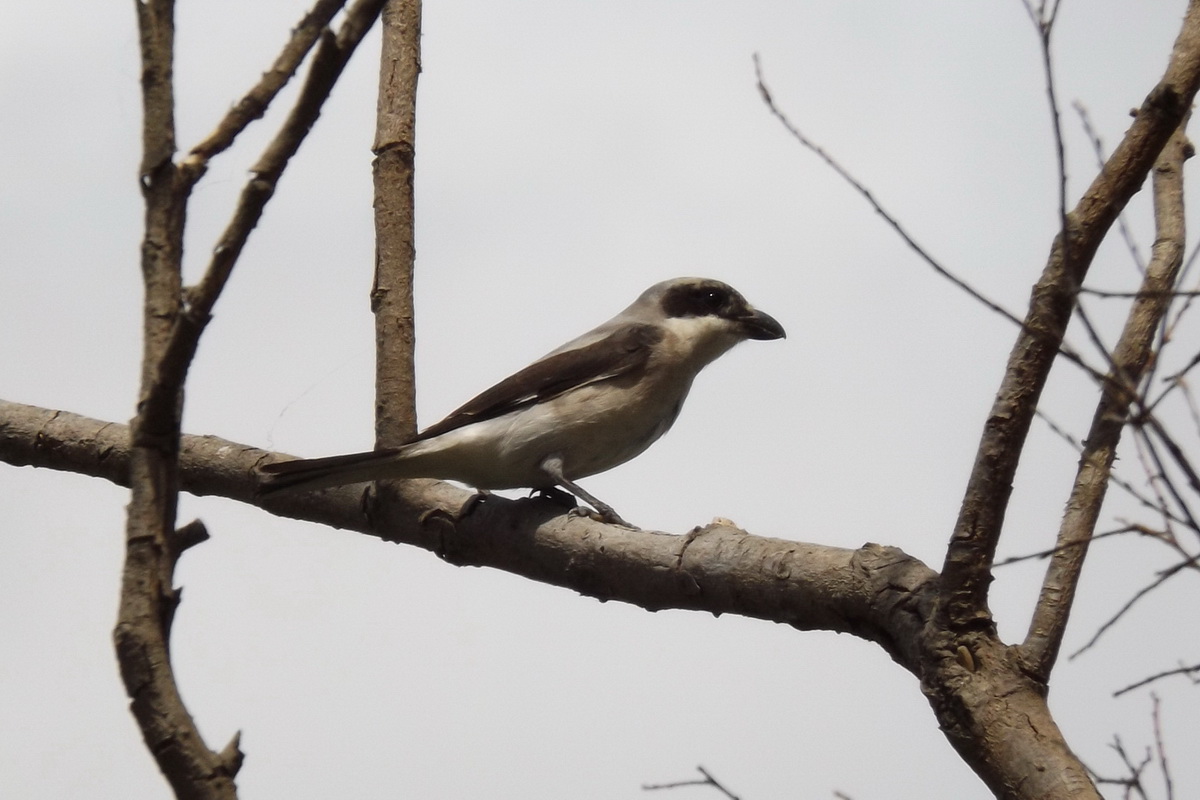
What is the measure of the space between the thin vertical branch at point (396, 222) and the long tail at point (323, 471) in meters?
0.25

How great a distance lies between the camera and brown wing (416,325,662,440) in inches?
199

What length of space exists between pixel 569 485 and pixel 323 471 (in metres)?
1.05

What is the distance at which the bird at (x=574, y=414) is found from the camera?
15.7 ft

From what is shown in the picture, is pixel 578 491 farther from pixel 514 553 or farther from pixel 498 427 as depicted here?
pixel 514 553

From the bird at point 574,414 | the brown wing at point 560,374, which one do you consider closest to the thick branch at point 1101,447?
the bird at point 574,414

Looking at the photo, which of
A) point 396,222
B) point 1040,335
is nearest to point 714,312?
point 396,222

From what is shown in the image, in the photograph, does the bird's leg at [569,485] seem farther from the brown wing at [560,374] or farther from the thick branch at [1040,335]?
the thick branch at [1040,335]

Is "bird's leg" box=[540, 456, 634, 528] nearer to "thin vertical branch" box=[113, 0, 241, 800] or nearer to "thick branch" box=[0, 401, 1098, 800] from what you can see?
"thick branch" box=[0, 401, 1098, 800]

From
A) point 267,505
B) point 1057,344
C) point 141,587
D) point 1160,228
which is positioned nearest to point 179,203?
point 141,587

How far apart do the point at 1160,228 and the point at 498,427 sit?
2474 millimetres

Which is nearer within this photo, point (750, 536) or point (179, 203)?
point (179, 203)

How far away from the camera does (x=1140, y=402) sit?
2.34 metres

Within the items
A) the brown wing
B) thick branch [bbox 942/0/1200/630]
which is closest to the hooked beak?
the brown wing

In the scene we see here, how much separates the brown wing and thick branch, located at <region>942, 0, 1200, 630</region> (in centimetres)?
261
